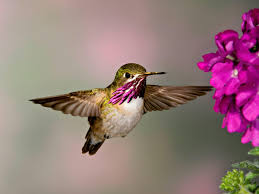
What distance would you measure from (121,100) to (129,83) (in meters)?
0.07

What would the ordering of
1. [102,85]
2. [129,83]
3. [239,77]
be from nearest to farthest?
[239,77] < [129,83] < [102,85]

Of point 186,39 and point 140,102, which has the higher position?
point 186,39

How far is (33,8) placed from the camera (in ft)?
5.83

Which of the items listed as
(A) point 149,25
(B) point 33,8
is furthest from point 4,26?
(A) point 149,25

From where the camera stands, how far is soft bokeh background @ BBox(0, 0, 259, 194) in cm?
177

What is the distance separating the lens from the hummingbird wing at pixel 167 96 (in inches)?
32.5

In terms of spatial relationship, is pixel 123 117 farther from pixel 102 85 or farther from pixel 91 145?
pixel 102 85

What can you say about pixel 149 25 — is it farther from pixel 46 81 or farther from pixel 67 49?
pixel 46 81

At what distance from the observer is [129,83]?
Result: 729 millimetres

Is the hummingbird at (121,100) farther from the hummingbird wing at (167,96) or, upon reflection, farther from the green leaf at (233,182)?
the green leaf at (233,182)

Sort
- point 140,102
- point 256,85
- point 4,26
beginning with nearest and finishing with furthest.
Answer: point 256,85 → point 140,102 → point 4,26

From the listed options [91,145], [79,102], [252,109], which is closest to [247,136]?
[252,109]

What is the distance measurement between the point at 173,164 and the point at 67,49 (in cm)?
84

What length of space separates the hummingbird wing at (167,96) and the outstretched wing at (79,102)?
0.15 m
